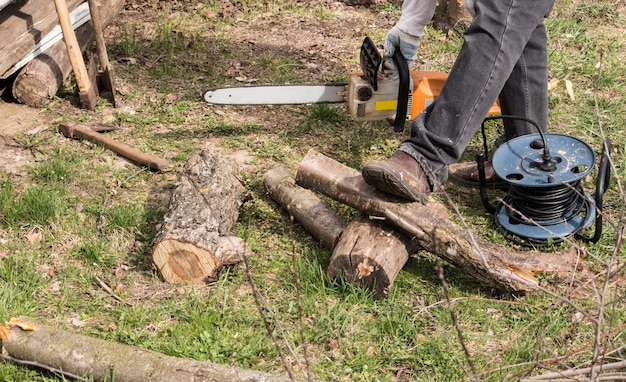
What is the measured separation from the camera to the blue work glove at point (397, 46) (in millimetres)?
4148

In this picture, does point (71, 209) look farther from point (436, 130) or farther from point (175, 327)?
point (436, 130)

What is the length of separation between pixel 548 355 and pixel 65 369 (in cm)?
198

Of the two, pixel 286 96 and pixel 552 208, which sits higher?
pixel 286 96

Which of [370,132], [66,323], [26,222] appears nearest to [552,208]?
[370,132]

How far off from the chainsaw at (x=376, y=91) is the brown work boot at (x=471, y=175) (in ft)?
1.50

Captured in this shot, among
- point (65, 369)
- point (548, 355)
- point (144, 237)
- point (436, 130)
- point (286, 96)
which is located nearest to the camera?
point (65, 369)

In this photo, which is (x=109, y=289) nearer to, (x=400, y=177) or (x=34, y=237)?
(x=34, y=237)

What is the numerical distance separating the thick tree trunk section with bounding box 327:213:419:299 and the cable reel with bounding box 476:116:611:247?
A: 2.24 feet

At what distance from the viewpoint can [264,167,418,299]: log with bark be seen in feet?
10.8

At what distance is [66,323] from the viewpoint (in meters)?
3.22

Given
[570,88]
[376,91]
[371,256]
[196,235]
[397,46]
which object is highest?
[397,46]

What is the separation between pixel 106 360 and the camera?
276 cm

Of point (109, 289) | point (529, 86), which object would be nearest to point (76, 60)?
point (109, 289)

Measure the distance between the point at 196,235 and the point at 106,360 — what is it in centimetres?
78
